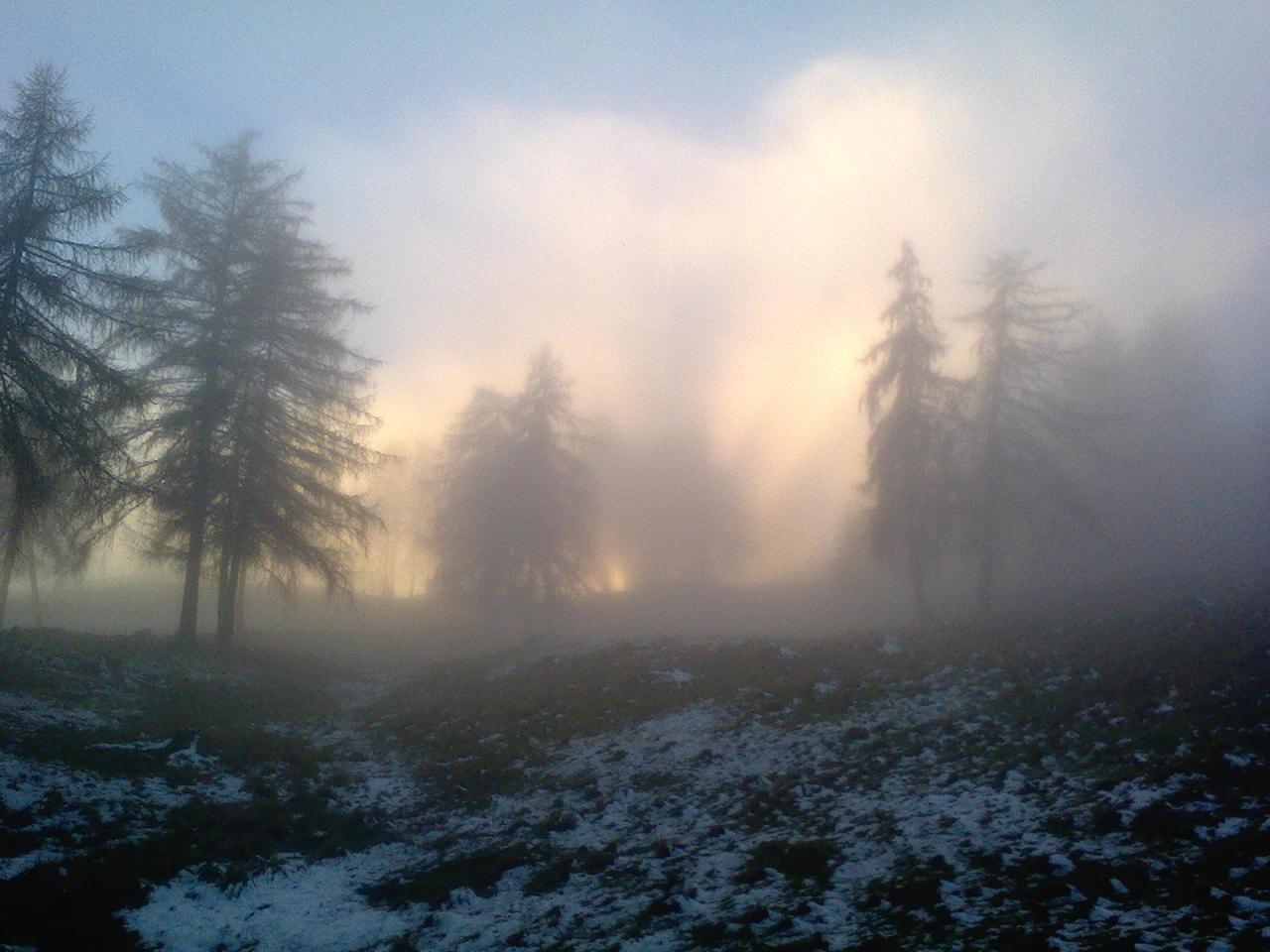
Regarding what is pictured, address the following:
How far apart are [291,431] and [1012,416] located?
22.2m

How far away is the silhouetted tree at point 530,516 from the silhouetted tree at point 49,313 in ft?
→ 58.2

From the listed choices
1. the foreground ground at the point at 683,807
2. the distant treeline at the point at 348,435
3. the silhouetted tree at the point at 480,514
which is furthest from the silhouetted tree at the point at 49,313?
the silhouetted tree at the point at 480,514

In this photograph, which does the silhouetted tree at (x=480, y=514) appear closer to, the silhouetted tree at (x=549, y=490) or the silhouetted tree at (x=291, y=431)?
the silhouetted tree at (x=549, y=490)

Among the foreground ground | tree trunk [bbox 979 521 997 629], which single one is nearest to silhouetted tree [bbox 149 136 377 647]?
the foreground ground

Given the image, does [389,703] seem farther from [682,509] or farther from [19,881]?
[682,509]

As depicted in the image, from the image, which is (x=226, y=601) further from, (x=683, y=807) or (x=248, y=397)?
(x=683, y=807)

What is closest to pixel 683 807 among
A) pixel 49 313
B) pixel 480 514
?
pixel 49 313

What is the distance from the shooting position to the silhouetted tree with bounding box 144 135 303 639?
62.3 ft

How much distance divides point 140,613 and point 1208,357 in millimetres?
62706

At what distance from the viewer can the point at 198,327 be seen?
64.5 ft

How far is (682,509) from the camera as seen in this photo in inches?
1941

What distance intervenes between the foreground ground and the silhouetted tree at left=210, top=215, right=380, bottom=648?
422 centimetres

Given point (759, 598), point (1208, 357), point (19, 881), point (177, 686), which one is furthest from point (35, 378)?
point (1208, 357)

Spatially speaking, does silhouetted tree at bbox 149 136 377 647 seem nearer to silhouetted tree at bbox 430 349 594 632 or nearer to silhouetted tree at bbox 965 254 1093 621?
silhouetted tree at bbox 430 349 594 632
